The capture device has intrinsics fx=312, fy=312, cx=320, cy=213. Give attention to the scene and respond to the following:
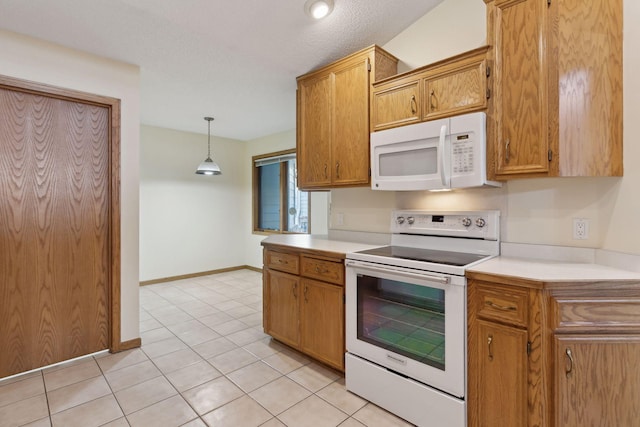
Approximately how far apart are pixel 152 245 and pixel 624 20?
208 inches

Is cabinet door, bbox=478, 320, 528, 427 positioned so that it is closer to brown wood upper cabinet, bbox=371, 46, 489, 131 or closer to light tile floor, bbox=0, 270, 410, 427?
light tile floor, bbox=0, 270, 410, 427

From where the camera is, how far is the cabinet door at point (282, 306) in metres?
2.49

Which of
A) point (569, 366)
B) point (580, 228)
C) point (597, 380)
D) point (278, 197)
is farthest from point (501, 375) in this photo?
point (278, 197)

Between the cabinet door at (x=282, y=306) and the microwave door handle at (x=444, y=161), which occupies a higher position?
the microwave door handle at (x=444, y=161)

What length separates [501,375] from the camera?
1.48 meters

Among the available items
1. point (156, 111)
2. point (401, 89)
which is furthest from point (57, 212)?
point (401, 89)

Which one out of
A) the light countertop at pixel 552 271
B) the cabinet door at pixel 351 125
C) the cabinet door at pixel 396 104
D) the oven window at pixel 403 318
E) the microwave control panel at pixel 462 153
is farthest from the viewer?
the cabinet door at pixel 351 125

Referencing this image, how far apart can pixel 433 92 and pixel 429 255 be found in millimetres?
1055

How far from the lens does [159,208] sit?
15.4 ft

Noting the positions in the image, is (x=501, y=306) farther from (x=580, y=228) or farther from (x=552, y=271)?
(x=580, y=228)

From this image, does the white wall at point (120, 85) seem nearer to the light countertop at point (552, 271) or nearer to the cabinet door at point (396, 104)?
the cabinet door at point (396, 104)

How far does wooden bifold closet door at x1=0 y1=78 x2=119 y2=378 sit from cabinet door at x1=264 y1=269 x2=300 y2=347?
1313 mm

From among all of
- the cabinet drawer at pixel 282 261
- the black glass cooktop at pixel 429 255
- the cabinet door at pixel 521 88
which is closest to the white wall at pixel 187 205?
the cabinet drawer at pixel 282 261

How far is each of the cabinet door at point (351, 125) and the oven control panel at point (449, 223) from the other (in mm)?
422
